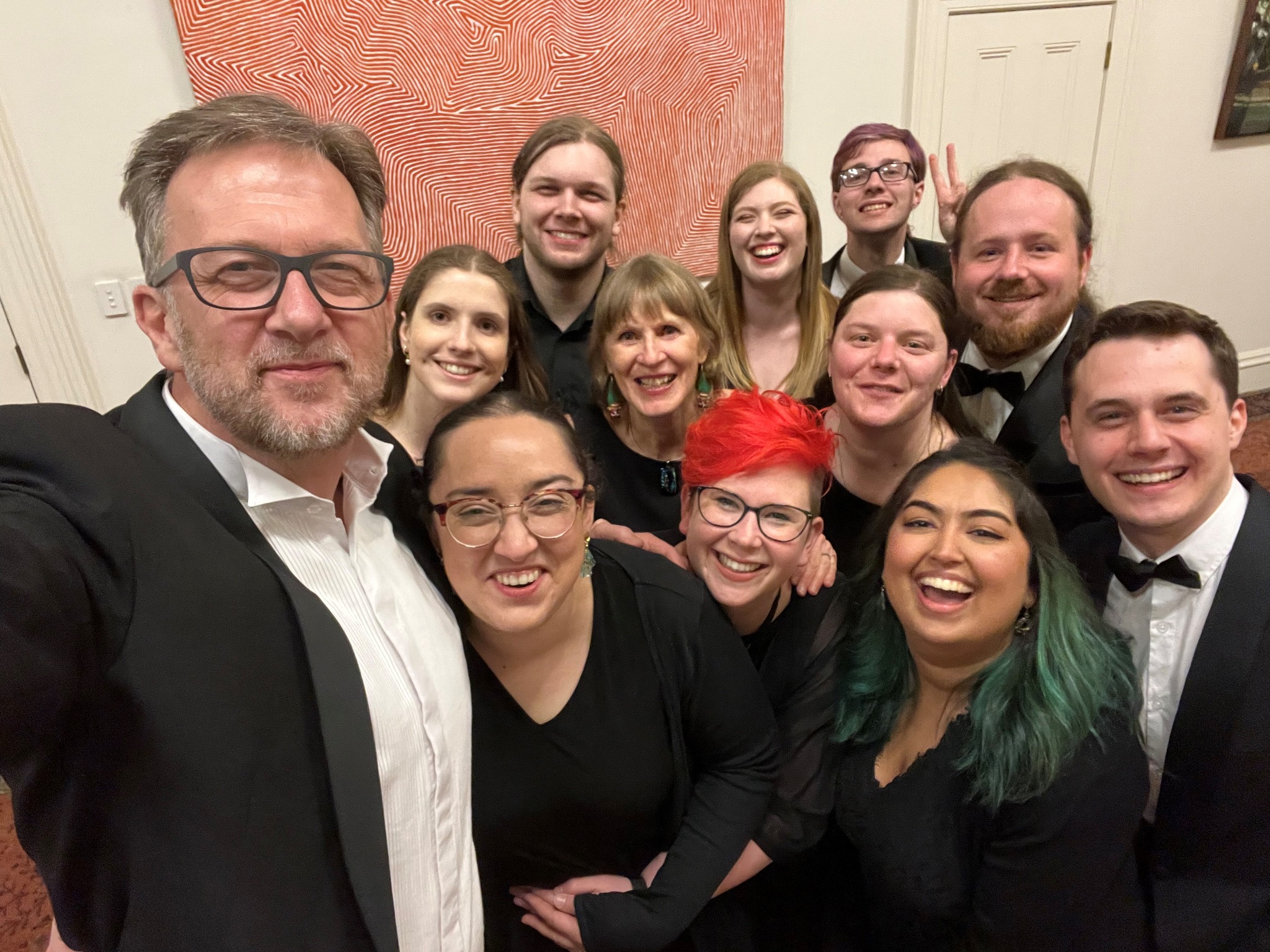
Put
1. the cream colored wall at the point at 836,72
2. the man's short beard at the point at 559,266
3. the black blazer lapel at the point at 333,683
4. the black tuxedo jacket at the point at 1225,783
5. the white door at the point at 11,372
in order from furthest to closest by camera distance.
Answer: the cream colored wall at the point at 836,72 < the white door at the point at 11,372 < the man's short beard at the point at 559,266 < the black tuxedo jacket at the point at 1225,783 < the black blazer lapel at the point at 333,683

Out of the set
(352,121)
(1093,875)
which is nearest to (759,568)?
(1093,875)

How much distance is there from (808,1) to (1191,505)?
346 centimetres

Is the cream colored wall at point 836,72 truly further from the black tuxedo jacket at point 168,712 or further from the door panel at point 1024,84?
the black tuxedo jacket at point 168,712

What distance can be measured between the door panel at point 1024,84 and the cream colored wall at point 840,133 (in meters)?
0.29

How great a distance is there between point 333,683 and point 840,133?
4.11 metres

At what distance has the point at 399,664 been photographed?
1068 millimetres

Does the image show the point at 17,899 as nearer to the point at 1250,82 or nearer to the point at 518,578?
the point at 518,578

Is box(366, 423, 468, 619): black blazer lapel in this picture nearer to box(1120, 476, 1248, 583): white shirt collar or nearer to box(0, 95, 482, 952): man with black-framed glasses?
box(0, 95, 482, 952): man with black-framed glasses

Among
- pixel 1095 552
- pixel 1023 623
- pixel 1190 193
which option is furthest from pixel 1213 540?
pixel 1190 193

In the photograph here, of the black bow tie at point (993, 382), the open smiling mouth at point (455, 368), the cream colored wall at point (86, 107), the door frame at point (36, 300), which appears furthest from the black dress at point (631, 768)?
the cream colored wall at point (86, 107)

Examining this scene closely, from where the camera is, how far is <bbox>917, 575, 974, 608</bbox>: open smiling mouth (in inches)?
54.5

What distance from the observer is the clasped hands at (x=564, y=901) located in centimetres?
137

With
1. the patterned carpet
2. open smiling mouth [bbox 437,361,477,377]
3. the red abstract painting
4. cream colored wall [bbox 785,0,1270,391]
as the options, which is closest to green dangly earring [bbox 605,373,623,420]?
open smiling mouth [bbox 437,361,477,377]

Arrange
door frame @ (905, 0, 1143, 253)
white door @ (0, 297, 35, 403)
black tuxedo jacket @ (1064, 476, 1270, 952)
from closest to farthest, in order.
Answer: black tuxedo jacket @ (1064, 476, 1270, 952), white door @ (0, 297, 35, 403), door frame @ (905, 0, 1143, 253)
